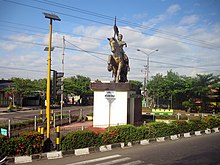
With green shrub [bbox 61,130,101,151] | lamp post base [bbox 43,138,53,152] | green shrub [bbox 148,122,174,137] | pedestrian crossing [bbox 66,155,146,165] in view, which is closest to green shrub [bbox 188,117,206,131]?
green shrub [bbox 148,122,174,137]

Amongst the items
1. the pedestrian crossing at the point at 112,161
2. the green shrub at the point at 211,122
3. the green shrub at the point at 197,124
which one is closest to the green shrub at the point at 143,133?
the pedestrian crossing at the point at 112,161

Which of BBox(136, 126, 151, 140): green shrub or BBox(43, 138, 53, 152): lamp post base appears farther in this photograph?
BBox(136, 126, 151, 140): green shrub

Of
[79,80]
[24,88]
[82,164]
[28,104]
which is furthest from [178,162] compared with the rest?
[79,80]

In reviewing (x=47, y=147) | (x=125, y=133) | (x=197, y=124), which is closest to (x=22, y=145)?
(x=47, y=147)

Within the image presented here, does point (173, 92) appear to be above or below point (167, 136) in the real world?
above

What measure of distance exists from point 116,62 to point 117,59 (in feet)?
0.76

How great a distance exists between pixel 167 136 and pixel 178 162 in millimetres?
5319

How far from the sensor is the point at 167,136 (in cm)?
1321

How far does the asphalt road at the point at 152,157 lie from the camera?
26.3 feet

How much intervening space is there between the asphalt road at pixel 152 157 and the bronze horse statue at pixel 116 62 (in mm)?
6587

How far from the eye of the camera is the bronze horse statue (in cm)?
1576

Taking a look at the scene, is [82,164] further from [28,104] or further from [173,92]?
[28,104]

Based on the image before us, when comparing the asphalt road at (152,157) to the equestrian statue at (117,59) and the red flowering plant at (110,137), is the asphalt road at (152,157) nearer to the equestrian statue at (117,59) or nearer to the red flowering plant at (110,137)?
the red flowering plant at (110,137)

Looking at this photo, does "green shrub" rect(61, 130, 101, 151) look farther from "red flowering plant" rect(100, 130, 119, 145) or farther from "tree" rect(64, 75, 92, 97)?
"tree" rect(64, 75, 92, 97)
